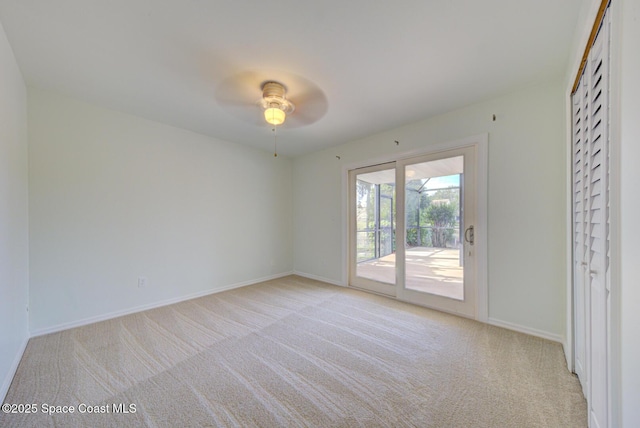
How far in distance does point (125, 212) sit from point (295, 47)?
8.98 feet

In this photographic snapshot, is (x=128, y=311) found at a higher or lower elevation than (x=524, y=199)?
lower

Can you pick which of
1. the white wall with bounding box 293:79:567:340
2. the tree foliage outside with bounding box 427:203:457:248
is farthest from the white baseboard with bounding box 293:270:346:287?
the white wall with bounding box 293:79:567:340

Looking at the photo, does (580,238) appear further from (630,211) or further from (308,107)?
(308,107)

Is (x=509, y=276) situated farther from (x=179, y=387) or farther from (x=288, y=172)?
(x=288, y=172)

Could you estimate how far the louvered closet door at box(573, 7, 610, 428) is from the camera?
1.02 metres

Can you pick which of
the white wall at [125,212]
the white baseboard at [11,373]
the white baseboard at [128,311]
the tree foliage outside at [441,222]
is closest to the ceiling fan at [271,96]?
the white wall at [125,212]

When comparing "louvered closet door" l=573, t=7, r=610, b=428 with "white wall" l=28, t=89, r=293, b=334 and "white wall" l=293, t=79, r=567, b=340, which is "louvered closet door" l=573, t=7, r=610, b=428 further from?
"white wall" l=28, t=89, r=293, b=334

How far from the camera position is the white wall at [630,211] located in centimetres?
76

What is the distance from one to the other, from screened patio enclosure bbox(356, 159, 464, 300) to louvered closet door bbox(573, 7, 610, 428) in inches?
48.2

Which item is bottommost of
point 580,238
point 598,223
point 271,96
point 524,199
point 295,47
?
point 580,238

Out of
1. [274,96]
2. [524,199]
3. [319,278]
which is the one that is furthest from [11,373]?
[524,199]

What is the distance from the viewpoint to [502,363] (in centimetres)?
192

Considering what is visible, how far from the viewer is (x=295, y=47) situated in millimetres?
1782

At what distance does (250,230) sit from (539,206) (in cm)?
388
